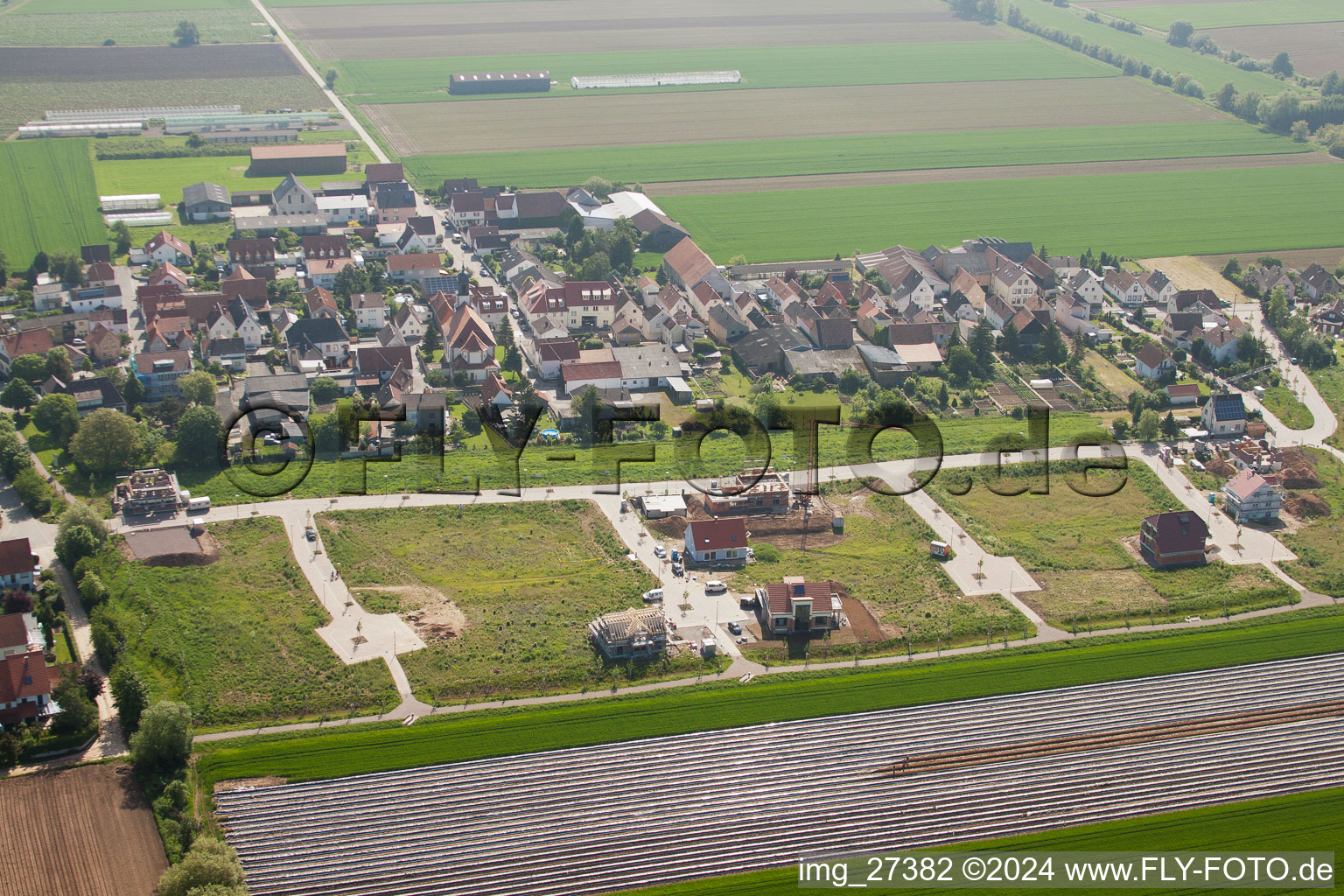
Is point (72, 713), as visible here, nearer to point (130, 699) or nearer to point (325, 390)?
point (130, 699)

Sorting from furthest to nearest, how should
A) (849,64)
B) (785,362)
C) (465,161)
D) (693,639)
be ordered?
(849,64) → (465,161) → (785,362) → (693,639)

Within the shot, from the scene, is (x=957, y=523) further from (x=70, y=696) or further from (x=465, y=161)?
(x=465, y=161)

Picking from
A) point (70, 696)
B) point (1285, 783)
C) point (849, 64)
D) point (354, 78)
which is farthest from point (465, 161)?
point (1285, 783)

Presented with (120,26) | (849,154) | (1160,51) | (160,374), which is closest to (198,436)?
(160,374)

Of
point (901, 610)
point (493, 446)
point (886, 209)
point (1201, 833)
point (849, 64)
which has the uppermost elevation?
point (849, 64)

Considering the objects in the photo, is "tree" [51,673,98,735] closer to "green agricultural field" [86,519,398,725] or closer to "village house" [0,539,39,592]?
"green agricultural field" [86,519,398,725]
